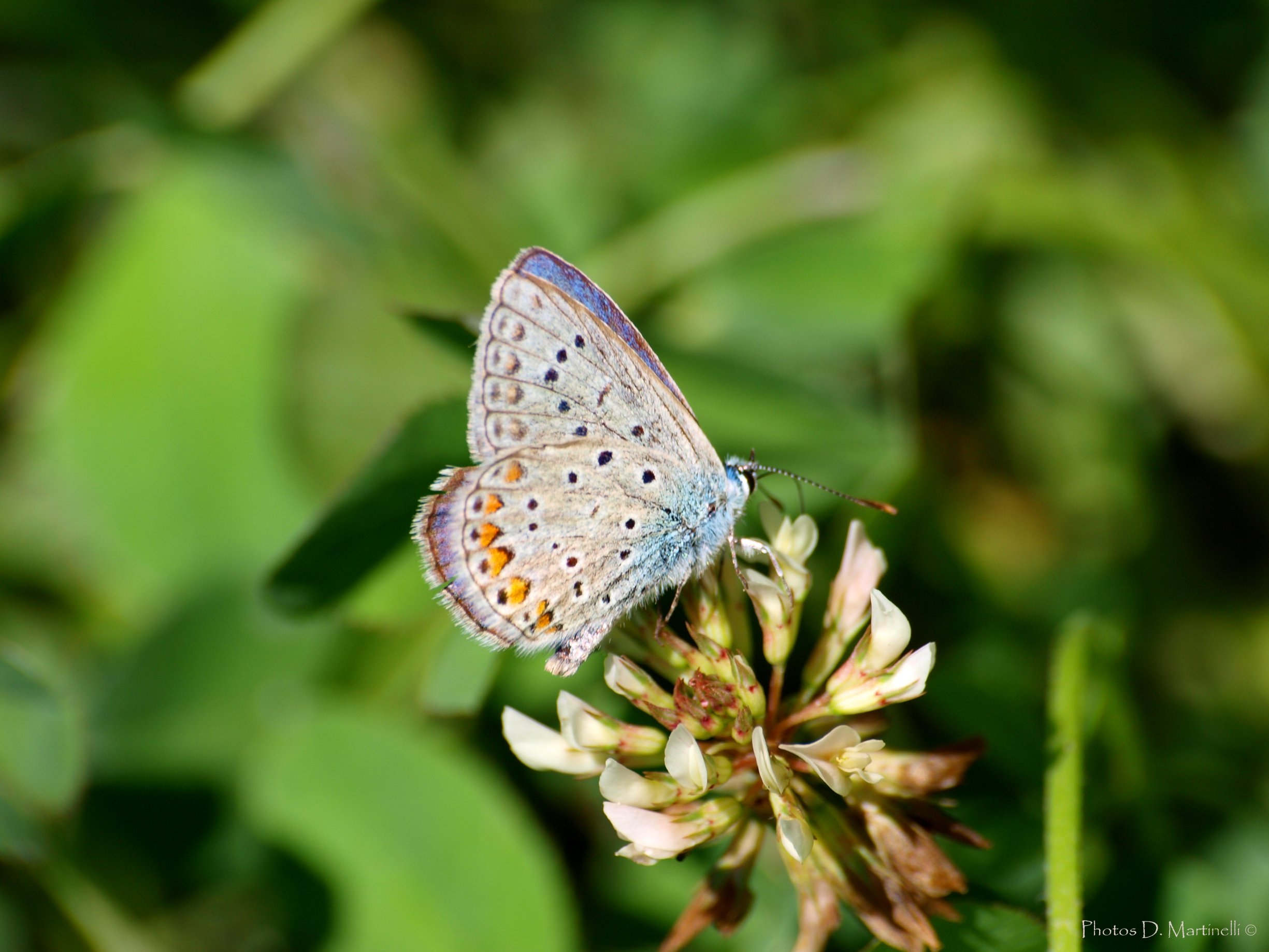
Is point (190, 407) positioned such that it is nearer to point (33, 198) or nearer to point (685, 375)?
point (33, 198)

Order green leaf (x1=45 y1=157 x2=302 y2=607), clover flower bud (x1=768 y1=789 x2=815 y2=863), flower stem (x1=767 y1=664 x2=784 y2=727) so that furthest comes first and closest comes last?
1. green leaf (x1=45 y1=157 x2=302 y2=607)
2. flower stem (x1=767 y1=664 x2=784 y2=727)
3. clover flower bud (x1=768 y1=789 x2=815 y2=863)

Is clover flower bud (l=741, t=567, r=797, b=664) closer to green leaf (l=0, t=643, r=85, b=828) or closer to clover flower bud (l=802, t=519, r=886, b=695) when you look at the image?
clover flower bud (l=802, t=519, r=886, b=695)

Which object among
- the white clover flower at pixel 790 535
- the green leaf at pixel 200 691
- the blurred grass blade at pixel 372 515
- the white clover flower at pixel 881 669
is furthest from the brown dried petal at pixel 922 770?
the green leaf at pixel 200 691

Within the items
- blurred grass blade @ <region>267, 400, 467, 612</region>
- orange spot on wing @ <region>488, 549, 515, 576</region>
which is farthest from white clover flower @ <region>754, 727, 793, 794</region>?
blurred grass blade @ <region>267, 400, 467, 612</region>

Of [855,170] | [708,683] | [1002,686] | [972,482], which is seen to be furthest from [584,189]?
[708,683]

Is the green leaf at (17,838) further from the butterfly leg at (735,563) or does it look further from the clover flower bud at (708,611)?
the butterfly leg at (735,563)
